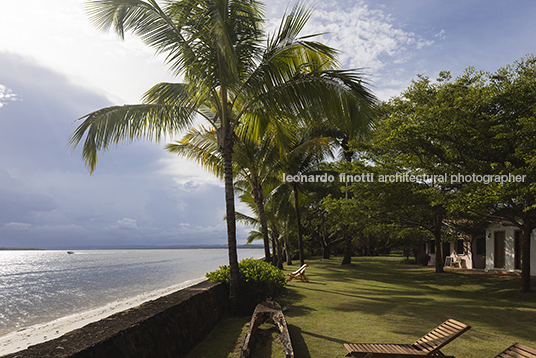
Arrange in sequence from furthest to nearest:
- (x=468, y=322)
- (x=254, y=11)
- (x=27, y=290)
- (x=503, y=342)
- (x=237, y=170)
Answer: (x=27, y=290), (x=237, y=170), (x=254, y=11), (x=468, y=322), (x=503, y=342)

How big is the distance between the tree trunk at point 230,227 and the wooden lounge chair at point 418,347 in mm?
3999

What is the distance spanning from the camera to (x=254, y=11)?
8.85 metres

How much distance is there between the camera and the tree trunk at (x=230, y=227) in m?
8.15

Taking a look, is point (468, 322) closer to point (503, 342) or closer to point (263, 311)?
point (503, 342)

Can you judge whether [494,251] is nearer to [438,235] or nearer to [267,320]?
[438,235]

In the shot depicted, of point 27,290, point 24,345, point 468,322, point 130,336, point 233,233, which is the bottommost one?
point 27,290

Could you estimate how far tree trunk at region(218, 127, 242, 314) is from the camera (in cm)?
815

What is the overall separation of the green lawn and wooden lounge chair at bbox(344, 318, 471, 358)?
77 centimetres

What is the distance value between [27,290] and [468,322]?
30097 millimetres

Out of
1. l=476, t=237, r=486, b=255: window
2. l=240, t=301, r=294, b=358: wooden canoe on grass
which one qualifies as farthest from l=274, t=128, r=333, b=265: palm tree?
l=240, t=301, r=294, b=358: wooden canoe on grass

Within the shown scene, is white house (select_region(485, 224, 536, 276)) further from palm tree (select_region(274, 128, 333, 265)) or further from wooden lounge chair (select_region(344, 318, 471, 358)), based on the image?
wooden lounge chair (select_region(344, 318, 471, 358))

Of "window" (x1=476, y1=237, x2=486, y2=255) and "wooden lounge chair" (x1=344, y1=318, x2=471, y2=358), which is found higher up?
"wooden lounge chair" (x1=344, y1=318, x2=471, y2=358)

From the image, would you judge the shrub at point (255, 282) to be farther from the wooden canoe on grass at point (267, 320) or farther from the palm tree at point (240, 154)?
the palm tree at point (240, 154)

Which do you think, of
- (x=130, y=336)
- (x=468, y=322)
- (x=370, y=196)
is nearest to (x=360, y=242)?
(x=370, y=196)
